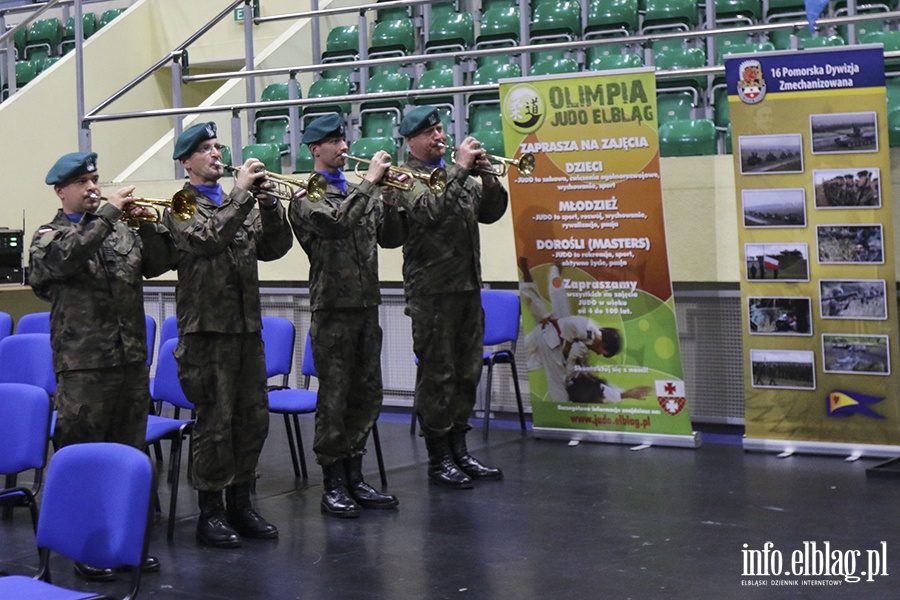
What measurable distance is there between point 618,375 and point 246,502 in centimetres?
273

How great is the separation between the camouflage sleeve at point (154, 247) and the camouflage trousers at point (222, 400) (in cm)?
33

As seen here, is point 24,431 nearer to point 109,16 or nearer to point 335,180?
point 335,180

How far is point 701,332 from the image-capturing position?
7707mm

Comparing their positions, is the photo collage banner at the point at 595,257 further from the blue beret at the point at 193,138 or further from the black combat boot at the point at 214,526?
the black combat boot at the point at 214,526

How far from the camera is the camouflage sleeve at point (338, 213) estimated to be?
5551 millimetres

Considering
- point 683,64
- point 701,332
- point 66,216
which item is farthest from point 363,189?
point 683,64

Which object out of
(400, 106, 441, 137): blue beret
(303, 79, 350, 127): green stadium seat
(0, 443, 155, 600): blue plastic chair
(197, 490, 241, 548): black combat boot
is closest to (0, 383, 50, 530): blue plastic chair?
(197, 490, 241, 548): black combat boot

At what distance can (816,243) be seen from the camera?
6.73 metres

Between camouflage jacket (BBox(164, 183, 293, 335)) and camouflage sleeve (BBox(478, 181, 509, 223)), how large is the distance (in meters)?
1.56

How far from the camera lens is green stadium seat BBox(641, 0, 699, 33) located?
30.1 feet

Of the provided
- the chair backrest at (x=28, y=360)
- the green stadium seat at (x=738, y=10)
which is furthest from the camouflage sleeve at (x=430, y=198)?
the green stadium seat at (x=738, y=10)

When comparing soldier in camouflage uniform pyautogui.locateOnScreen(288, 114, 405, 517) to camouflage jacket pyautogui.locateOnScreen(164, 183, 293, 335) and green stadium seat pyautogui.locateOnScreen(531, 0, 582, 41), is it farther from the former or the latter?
green stadium seat pyautogui.locateOnScreen(531, 0, 582, 41)

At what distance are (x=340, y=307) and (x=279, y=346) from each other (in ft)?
4.58

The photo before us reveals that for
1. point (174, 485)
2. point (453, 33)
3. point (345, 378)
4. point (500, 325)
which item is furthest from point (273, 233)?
point (453, 33)
